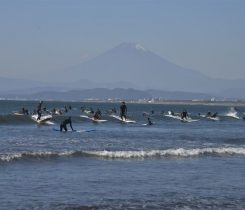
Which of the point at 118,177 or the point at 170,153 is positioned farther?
the point at 170,153

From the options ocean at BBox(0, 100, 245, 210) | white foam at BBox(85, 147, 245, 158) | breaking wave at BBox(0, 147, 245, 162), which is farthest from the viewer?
white foam at BBox(85, 147, 245, 158)

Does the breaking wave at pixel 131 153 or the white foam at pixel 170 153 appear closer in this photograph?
the breaking wave at pixel 131 153

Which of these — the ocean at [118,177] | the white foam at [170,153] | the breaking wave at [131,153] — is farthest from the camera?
the white foam at [170,153]

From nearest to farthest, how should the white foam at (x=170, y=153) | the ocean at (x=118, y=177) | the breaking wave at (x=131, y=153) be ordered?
the ocean at (x=118, y=177)
the breaking wave at (x=131, y=153)
the white foam at (x=170, y=153)

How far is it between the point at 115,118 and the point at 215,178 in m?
47.4

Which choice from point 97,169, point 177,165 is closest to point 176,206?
point 97,169

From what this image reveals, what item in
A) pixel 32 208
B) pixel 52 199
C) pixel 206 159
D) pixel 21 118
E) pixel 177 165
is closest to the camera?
pixel 32 208

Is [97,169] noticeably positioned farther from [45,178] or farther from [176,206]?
[176,206]

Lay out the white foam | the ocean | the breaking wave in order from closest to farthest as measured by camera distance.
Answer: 1. the ocean
2. the breaking wave
3. the white foam

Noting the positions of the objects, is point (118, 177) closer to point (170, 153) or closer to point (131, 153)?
point (131, 153)

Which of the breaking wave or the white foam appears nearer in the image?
the breaking wave

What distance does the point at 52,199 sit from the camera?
1695 centimetres

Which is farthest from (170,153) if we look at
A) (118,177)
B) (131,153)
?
(118,177)

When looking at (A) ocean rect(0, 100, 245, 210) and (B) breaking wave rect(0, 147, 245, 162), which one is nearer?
(A) ocean rect(0, 100, 245, 210)
